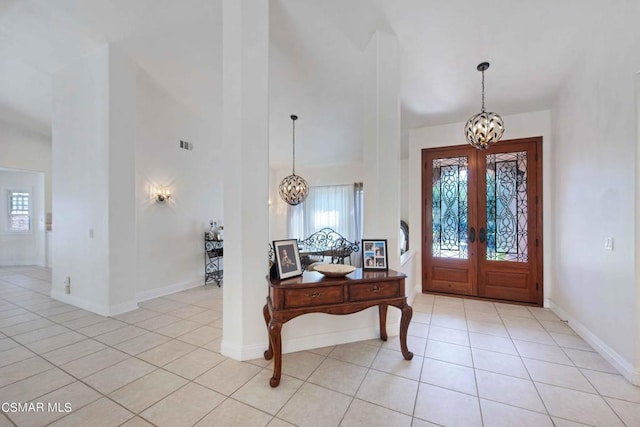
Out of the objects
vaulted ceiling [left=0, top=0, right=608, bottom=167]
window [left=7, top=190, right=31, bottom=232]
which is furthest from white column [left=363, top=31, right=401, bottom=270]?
window [left=7, top=190, right=31, bottom=232]

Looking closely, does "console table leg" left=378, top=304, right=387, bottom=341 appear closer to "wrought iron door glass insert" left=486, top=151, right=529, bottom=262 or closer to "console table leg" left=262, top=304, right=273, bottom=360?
"console table leg" left=262, top=304, right=273, bottom=360

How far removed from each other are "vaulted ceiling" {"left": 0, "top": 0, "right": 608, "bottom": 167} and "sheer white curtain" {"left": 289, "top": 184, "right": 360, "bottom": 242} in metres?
2.73

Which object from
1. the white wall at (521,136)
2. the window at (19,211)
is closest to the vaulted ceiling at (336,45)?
the white wall at (521,136)

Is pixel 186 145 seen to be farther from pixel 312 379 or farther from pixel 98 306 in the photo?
pixel 312 379

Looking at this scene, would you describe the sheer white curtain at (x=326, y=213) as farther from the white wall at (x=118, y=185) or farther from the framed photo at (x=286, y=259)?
the framed photo at (x=286, y=259)

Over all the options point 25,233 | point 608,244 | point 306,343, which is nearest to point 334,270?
point 306,343

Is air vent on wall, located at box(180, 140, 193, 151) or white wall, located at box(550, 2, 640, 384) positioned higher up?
air vent on wall, located at box(180, 140, 193, 151)

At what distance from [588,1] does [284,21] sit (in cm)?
287

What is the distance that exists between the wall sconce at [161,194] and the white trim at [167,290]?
144 centimetres

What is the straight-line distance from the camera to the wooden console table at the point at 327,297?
6.61 ft

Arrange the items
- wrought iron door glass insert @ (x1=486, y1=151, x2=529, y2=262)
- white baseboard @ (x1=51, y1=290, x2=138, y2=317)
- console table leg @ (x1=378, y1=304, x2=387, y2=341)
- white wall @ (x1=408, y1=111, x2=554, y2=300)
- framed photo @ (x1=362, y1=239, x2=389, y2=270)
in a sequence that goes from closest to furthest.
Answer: framed photo @ (x1=362, y1=239, x2=389, y2=270)
console table leg @ (x1=378, y1=304, x2=387, y2=341)
white baseboard @ (x1=51, y1=290, x2=138, y2=317)
white wall @ (x1=408, y1=111, x2=554, y2=300)
wrought iron door glass insert @ (x1=486, y1=151, x2=529, y2=262)

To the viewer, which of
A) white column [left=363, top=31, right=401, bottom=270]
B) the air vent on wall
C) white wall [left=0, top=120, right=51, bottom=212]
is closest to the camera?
white column [left=363, top=31, right=401, bottom=270]

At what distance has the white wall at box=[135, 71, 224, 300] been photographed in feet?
13.3

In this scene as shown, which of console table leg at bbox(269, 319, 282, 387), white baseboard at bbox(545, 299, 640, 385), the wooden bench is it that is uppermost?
the wooden bench
